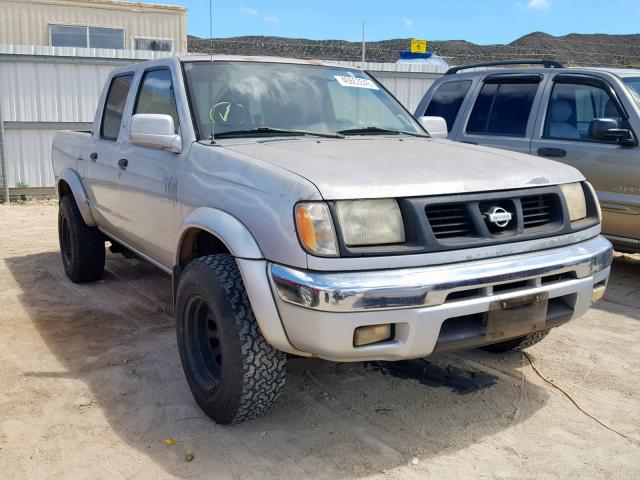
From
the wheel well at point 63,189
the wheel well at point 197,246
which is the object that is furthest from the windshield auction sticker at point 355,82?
the wheel well at point 63,189

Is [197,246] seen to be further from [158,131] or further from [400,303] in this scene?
[400,303]

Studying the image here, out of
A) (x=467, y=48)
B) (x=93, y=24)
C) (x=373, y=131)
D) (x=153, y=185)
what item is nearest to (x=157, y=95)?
(x=153, y=185)

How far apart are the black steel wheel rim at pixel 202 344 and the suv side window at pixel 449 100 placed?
430 cm

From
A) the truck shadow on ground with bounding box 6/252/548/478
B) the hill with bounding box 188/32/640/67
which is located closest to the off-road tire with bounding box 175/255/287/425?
the truck shadow on ground with bounding box 6/252/548/478

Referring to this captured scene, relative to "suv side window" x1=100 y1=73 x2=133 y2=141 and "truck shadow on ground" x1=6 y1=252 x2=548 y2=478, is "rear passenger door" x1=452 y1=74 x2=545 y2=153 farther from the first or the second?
"suv side window" x1=100 y1=73 x2=133 y2=141

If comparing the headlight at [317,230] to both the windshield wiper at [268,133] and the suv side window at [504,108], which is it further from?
the suv side window at [504,108]

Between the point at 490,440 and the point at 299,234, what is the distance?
140 cm

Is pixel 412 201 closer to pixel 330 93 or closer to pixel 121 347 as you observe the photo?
pixel 330 93

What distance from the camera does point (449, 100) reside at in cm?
717

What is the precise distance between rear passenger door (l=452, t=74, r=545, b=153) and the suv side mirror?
73 centimetres

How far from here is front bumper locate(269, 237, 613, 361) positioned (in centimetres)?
276

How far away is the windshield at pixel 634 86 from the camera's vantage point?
5.80 metres

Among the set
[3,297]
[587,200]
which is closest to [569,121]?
[587,200]

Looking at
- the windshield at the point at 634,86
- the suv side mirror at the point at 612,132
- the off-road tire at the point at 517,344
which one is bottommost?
the off-road tire at the point at 517,344
